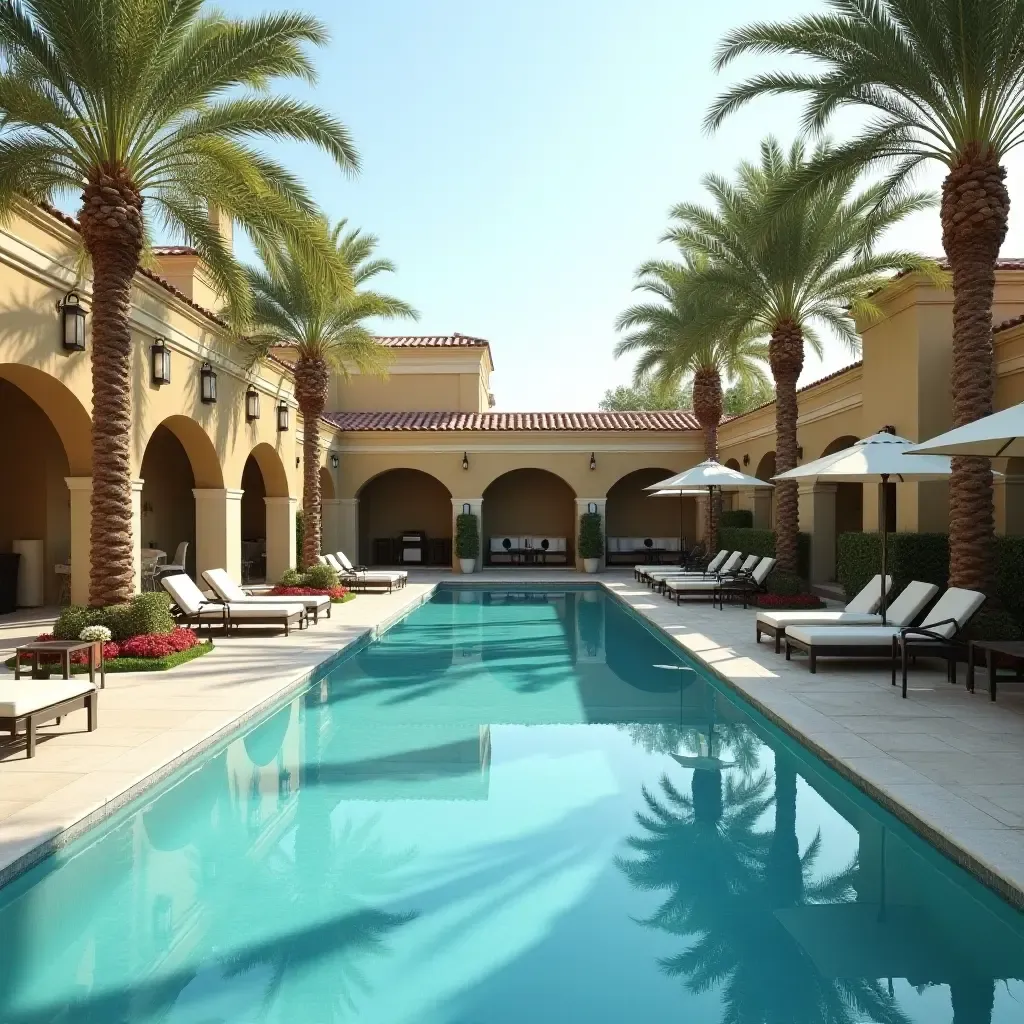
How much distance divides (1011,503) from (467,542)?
54.3ft

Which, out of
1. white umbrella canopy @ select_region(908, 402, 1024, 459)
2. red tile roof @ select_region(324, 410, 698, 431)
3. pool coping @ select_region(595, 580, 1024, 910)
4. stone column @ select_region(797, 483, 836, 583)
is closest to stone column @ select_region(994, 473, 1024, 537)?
white umbrella canopy @ select_region(908, 402, 1024, 459)

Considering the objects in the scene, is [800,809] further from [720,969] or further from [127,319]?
[127,319]

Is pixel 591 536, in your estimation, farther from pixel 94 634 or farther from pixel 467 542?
pixel 94 634

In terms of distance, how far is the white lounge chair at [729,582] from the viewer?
1731 centimetres

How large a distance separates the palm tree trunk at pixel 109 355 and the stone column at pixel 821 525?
48.3 ft

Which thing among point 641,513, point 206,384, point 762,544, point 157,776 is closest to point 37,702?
point 157,776

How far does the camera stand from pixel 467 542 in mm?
27344

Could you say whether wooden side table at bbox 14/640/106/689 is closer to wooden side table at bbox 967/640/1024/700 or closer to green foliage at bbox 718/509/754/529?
wooden side table at bbox 967/640/1024/700

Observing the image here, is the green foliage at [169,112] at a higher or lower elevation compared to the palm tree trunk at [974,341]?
higher

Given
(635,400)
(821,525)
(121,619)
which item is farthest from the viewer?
(635,400)

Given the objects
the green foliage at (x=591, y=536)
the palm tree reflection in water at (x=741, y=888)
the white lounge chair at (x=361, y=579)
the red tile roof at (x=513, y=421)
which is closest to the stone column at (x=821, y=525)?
the green foliage at (x=591, y=536)

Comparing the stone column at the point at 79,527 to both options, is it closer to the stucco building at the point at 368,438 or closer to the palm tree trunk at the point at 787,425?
the stucco building at the point at 368,438

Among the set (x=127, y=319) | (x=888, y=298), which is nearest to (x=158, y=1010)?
(x=127, y=319)

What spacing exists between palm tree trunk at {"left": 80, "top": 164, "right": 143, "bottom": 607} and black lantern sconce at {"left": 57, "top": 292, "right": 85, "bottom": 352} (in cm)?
81
